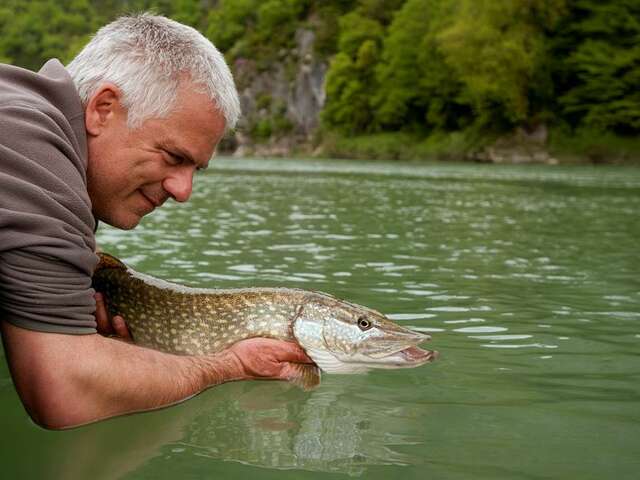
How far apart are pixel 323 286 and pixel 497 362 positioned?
113 inches

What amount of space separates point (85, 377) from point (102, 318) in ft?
5.48

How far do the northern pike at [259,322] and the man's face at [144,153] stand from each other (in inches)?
36.7

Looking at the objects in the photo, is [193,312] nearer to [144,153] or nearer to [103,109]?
[144,153]

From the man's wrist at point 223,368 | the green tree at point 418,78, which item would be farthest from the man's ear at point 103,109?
the green tree at point 418,78

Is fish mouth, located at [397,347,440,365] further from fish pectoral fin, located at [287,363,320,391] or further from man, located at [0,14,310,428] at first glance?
man, located at [0,14,310,428]

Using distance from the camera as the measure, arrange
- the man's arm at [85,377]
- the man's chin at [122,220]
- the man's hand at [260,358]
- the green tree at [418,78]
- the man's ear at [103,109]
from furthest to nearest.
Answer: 1. the green tree at [418,78]
2. the man's hand at [260,358]
3. the man's chin at [122,220]
4. the man's ear at [103,109]
5. the man's arm at [85,377]

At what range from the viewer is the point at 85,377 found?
298cm

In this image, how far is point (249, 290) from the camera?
4.62 metres

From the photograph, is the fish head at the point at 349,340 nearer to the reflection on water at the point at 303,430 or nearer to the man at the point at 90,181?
the reflection on water at the point at 303,430

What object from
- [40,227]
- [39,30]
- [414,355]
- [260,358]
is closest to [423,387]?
[414,355]

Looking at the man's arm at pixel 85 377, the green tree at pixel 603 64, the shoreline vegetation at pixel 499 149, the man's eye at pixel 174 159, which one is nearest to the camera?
the man's arm at pixel 85 377

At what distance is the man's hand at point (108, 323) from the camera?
4.57 meters

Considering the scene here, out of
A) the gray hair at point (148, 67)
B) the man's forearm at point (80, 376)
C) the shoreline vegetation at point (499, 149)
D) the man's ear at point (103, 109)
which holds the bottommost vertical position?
the shoreline vegetation at point (499, 149)

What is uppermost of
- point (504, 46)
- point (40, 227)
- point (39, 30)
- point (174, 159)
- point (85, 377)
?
point (504, 46)
